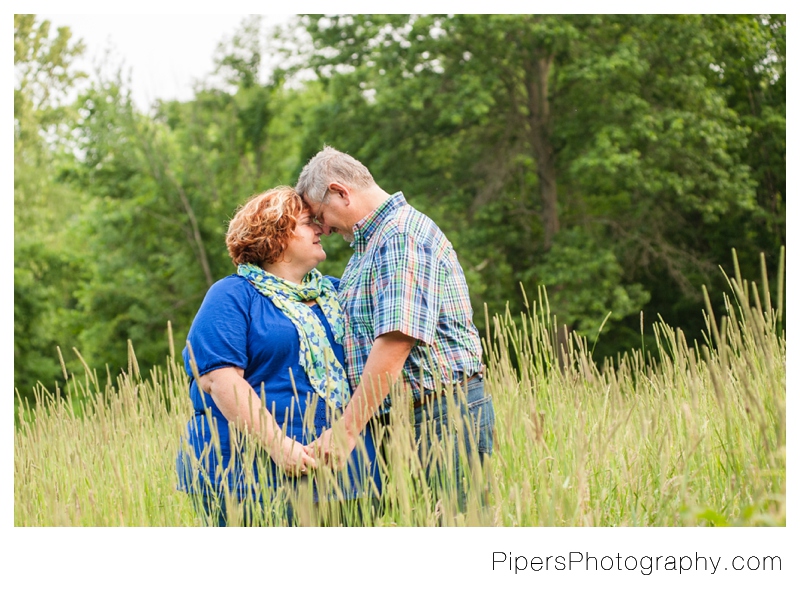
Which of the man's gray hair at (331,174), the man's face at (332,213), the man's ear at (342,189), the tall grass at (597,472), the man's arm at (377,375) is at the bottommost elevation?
the tall grass at (597,472)

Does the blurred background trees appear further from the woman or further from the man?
the woman

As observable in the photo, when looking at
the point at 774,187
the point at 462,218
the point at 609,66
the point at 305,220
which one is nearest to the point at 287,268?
the point at 305,220

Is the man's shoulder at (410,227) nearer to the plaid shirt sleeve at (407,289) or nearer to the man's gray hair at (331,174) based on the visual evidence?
the plaid shirt sleeve at (407,289)

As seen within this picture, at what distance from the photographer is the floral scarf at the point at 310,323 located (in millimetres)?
2379

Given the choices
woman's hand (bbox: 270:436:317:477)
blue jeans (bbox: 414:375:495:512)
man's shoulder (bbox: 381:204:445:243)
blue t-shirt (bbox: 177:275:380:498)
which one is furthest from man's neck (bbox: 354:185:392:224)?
woman's hand (bbox: 270:436:317:477)

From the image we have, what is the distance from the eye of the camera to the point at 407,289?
2338 mm

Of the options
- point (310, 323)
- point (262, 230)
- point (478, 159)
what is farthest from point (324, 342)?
point (478, 159)

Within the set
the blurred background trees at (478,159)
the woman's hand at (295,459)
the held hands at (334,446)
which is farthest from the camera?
the blurred background trees at (478,159)

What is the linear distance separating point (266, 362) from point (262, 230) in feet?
1.43

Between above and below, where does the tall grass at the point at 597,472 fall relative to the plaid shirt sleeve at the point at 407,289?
below

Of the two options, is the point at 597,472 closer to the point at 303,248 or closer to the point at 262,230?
the point at 303,248

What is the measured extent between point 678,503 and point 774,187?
488 inches

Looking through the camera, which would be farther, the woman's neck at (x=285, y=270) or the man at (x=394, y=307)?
the woman's neck at (x=285, y=270)

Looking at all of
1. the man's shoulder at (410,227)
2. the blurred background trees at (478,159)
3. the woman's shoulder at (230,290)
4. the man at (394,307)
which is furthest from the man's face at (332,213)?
the blurred background trees at (478,159)
